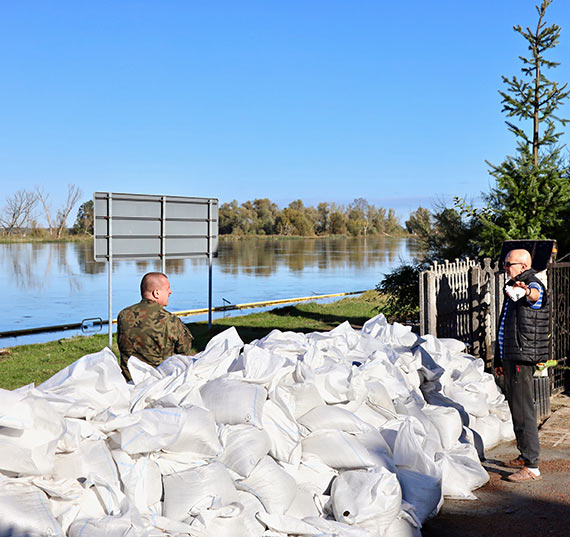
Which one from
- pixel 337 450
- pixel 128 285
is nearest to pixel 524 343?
pixel 337 450

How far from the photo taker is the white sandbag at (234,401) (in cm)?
410

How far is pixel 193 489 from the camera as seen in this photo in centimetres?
353

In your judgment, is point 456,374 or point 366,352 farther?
point 456,374

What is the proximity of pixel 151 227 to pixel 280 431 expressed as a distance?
978 cm

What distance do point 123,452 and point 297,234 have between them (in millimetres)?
105595

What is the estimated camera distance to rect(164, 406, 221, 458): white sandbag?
3.68 m

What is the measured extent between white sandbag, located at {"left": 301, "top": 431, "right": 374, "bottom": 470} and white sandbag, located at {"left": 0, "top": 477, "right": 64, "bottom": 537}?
1.71 meters

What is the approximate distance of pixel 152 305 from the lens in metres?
5.32

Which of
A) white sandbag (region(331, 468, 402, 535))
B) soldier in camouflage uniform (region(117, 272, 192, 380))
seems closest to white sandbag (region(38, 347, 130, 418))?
soldier in camouflage uniform (region(117, 272, 192, 380))

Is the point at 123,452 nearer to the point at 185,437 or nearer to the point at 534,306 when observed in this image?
the point at 185,437

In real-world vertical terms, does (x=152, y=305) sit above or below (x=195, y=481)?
above

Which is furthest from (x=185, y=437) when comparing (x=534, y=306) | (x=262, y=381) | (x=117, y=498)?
(x=534, y=306)

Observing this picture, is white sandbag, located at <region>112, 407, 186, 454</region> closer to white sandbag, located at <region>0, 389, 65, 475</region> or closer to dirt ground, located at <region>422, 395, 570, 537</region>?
white sandbag, located at <region>0, 389, 65, 475</region>

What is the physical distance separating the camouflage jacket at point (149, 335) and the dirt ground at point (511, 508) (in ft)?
7.05
